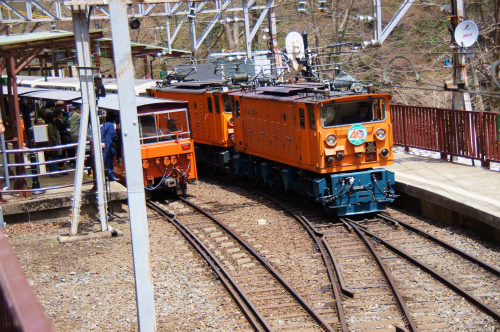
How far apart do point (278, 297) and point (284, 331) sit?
114 centimetres

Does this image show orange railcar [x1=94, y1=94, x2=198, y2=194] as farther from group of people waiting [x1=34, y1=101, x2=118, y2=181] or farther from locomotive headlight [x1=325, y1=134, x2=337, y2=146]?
locomotive headlight [x1=325, y1=134, x2=337, y2=146]

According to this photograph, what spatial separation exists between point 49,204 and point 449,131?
9714 mm

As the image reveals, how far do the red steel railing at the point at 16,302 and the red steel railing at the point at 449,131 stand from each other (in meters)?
13.3

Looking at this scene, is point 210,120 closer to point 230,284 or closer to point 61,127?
point 61,127

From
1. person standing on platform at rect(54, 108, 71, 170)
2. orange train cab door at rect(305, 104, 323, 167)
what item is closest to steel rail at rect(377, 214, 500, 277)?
orange train cab door at rect(305, 104, 323, 167)

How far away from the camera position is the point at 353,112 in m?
12.5

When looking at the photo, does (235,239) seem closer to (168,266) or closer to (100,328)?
(168,266)

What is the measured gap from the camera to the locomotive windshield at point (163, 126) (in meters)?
14.6

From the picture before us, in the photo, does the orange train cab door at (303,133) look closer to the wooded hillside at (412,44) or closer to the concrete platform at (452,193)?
the concrete platform at (452,193)

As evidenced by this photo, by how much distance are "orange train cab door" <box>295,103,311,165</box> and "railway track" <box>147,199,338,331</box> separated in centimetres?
222

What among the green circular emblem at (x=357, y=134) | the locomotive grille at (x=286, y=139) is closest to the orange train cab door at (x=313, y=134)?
the green circular emblem at (x=357, y=134)

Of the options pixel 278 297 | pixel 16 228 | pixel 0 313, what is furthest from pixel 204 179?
pixel 0 313

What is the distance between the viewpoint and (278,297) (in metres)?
8.44

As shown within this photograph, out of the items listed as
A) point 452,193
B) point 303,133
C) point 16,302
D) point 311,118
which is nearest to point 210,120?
point 303,133
